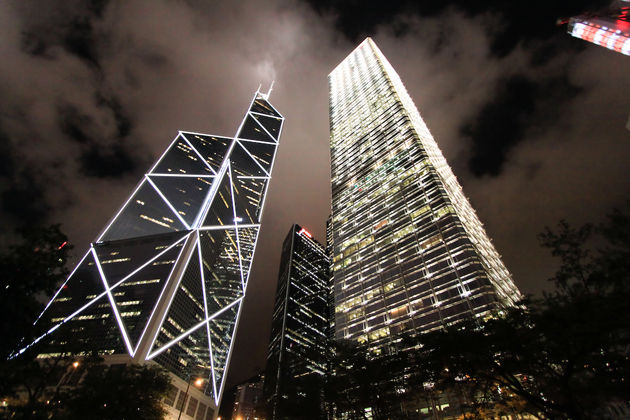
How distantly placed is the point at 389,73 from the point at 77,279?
118 m

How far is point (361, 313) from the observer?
70312 mm

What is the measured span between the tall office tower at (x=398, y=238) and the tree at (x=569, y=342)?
68.0 feet

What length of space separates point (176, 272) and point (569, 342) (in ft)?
238

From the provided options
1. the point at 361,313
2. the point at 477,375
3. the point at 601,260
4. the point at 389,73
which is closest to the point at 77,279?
the point at 361,313

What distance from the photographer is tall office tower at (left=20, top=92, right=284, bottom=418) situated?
6269cm

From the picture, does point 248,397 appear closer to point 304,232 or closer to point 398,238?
point 304,232

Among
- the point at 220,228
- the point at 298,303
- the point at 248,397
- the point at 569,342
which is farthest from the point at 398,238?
the point at 248,397

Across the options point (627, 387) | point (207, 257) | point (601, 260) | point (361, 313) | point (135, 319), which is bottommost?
point (627, 387)

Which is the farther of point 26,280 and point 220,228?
point 220,228

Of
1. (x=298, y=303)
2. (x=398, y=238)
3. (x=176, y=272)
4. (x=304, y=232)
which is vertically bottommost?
(x=176, y=272)

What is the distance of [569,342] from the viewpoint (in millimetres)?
12633

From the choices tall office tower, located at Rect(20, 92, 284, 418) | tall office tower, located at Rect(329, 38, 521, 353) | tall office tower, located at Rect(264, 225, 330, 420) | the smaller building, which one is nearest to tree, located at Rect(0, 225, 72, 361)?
tall office tower, located at Rect(329, 38, 521, 353)

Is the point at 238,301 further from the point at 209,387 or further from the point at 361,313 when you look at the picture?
the point at 361,313

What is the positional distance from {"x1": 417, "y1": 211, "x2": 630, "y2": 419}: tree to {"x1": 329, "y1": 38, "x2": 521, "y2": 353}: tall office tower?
816 inches
